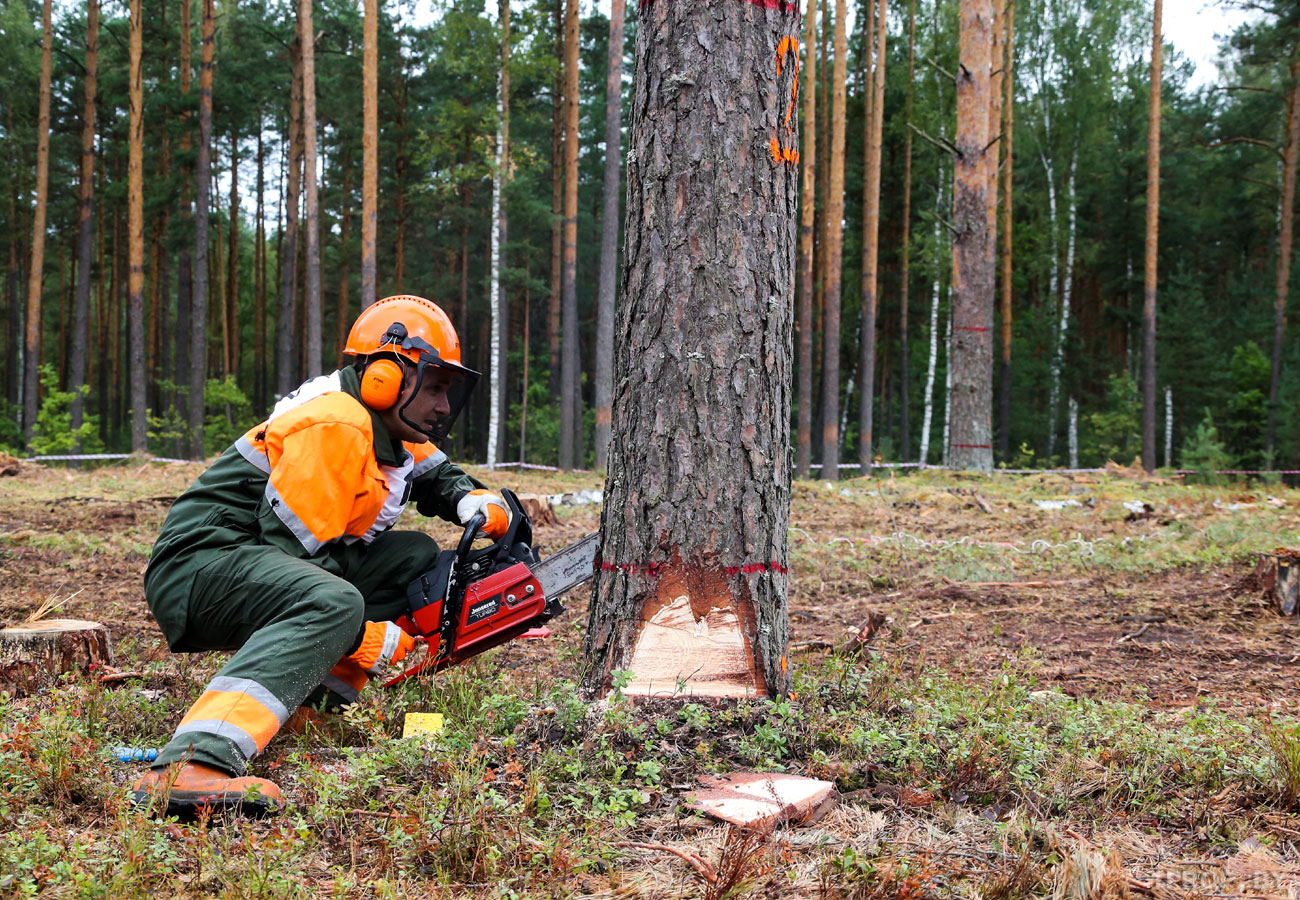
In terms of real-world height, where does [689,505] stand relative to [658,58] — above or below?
below

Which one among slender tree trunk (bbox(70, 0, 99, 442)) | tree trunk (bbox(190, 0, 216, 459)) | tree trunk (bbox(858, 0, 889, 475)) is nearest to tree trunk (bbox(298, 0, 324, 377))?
tree trunk (bbox(190, 0, 216, 459))

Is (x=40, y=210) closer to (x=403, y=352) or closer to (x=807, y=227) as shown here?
(x=807, y=227)

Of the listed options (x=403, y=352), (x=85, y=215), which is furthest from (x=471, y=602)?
(x=85, y=215)

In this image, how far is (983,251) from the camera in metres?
13.6

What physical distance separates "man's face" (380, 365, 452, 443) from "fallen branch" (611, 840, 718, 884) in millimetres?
1853

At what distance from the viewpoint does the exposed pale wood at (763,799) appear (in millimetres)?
2277

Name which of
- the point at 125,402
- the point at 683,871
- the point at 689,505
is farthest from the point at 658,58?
the point at 125,402

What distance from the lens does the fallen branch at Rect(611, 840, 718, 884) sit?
6.59 ft

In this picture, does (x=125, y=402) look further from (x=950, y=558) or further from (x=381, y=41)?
(x=950, y=558)

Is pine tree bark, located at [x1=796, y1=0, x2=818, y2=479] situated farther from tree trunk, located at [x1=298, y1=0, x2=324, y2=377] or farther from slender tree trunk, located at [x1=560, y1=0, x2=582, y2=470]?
tree trunk, located at [x1=298, y1=0, x2=324, y2=377]

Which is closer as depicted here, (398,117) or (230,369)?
(398,117)

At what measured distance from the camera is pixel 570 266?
760 inches

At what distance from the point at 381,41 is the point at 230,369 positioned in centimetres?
1221

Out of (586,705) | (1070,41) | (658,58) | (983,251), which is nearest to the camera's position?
(586,705)
